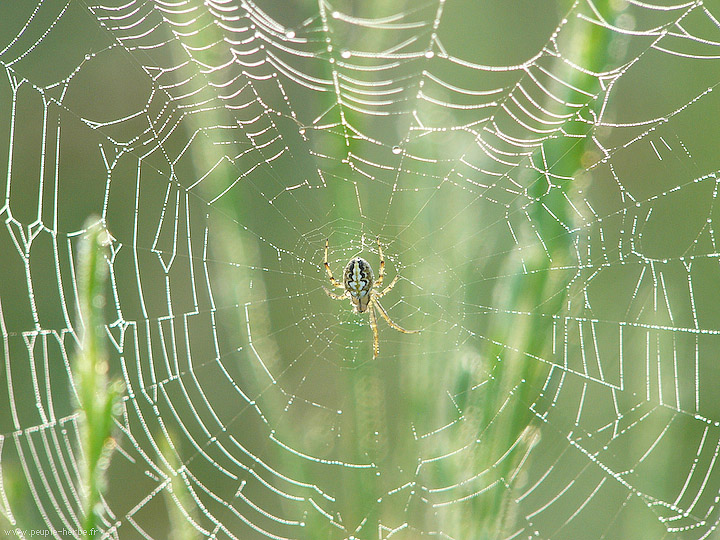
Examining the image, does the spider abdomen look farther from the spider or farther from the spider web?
the spider web

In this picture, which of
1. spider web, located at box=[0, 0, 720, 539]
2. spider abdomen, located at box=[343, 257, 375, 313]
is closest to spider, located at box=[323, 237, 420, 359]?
spider abdomen, located at box=[343, 257, 375, 313]

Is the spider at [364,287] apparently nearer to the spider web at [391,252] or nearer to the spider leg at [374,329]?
the spider leg at [374,329]

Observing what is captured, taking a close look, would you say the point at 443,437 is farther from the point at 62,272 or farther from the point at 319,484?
the point at 62,272

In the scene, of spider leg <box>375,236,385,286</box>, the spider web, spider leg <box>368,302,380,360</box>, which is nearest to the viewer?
the spider web

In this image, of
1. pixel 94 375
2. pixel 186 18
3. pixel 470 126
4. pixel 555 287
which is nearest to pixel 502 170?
pixel 470 126

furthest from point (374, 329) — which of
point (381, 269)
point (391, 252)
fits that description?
point (391, 252)

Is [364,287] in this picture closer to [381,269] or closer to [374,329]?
[381,269]
